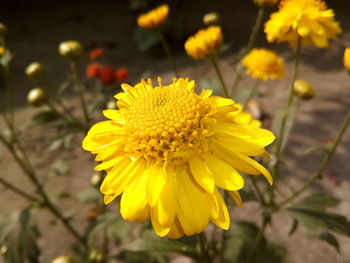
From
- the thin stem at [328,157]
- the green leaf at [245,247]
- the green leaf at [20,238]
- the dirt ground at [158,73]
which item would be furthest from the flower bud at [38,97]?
the thin stem at [328,157]

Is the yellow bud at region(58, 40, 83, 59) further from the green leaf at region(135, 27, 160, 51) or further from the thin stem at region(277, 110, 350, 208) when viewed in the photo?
the green leaf at region(135, 27, 160, 51)

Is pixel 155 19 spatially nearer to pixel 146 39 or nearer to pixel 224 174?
pixel 224 174

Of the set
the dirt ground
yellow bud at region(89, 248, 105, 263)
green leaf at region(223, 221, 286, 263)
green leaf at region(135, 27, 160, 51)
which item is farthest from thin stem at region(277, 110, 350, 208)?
green leaf at region(135, 27, 160, 51)

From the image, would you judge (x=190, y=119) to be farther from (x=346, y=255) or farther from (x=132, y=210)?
(x=346, y=255)

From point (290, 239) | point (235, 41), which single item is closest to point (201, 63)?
point (235, 41)

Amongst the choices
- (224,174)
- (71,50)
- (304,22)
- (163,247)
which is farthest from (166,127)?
(71,50)
